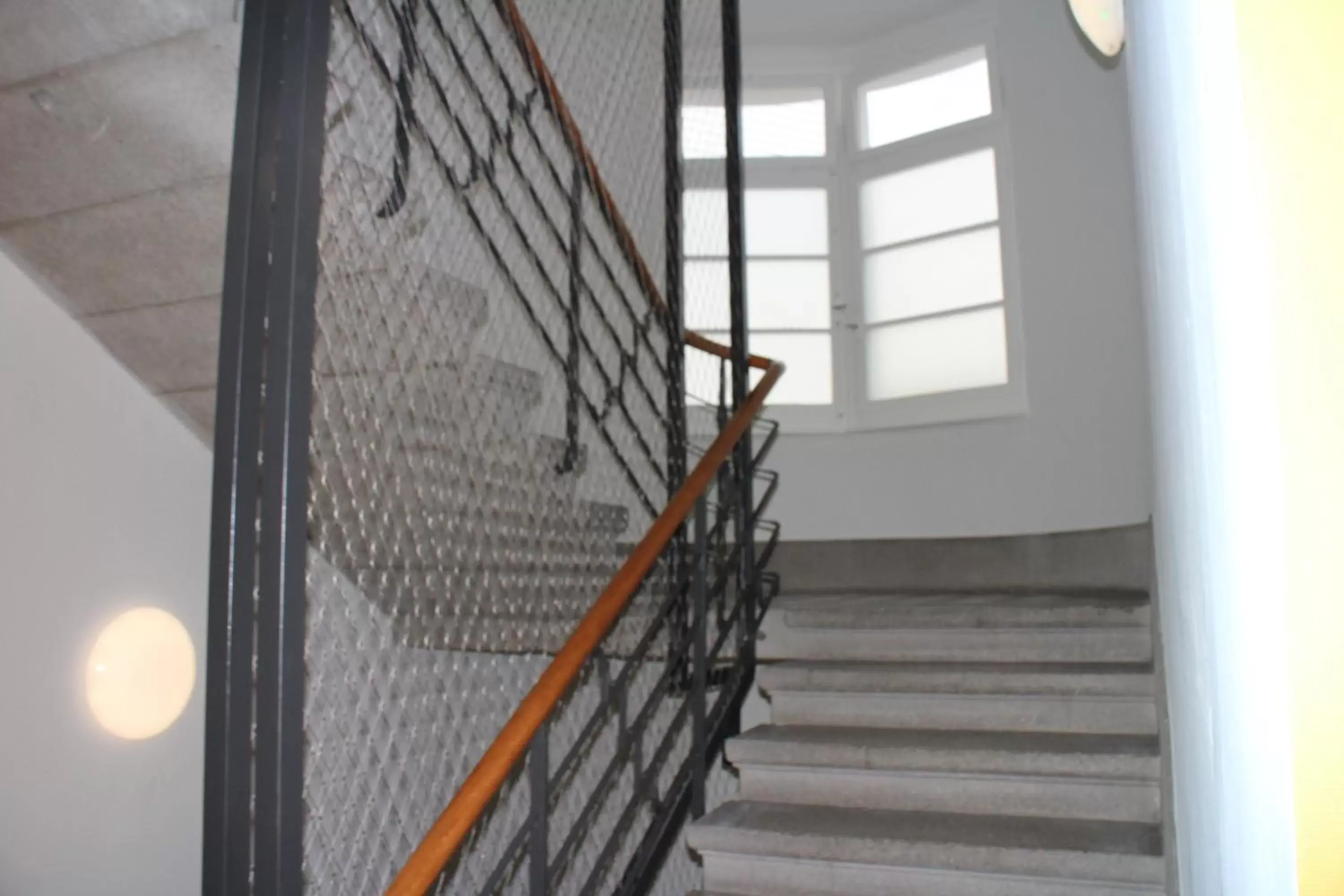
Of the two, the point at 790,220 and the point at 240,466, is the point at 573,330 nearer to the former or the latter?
the point at 240,466

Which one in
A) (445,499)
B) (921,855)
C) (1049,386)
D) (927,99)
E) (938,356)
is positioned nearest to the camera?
(921,855)

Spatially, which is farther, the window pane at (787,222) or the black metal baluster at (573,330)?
the window pane at (787,222)

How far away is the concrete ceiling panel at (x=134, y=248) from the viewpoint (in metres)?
2.37

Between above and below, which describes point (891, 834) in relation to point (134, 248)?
below

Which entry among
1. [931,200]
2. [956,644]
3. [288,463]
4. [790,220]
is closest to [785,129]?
[790,220]

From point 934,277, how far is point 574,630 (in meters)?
3.18

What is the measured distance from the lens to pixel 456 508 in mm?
2629

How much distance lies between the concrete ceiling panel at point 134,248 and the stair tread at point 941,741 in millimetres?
1855

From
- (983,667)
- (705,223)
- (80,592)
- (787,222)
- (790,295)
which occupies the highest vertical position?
(787,222)

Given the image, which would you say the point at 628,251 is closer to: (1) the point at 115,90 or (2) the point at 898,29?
(1) the point at 115,90

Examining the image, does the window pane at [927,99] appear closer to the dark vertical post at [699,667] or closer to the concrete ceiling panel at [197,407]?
the dark vertical post at [699,667]

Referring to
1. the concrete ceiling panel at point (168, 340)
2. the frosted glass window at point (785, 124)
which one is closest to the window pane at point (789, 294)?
the frosted glass window at point (785, 124)

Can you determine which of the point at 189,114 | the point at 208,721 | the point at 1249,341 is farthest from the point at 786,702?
the point at 1249,341

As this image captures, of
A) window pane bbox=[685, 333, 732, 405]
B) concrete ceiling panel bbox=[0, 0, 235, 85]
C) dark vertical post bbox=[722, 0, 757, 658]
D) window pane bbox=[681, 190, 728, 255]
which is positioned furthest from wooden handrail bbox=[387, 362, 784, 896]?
window pane bbox=[681, 190, 728, 255]
